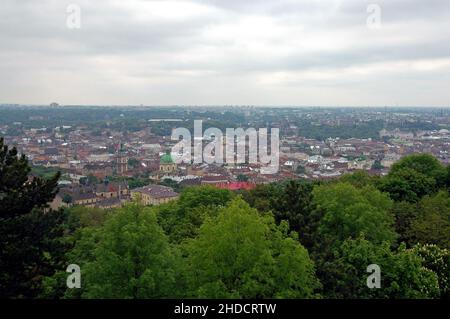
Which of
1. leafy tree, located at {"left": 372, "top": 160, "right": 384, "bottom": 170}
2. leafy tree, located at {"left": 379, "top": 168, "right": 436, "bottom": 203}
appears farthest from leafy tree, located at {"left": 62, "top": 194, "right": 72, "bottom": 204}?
leafy tree, located at {"left": 372, "top": 160, "right": 384, "bottom": 170}

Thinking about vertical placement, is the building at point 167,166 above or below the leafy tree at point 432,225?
below

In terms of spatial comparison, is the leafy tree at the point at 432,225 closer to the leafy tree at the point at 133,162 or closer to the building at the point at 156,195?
the building at the point at 156,195

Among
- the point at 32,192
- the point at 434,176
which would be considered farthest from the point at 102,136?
the point at 32,192

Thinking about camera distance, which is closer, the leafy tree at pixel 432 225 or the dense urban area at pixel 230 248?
the dense urban area at pixel 230 248

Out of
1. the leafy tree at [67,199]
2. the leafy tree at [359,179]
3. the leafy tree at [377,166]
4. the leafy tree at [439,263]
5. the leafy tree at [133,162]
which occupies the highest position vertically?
the leafy tree at [359,179]

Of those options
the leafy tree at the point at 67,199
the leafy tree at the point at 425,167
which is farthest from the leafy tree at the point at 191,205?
the leafy tree at the point at 67,199

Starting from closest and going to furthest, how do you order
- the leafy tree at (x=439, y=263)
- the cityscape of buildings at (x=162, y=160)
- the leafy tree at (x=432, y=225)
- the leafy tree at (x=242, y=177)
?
the leafy tree at (x=439, y=263) → the leafy tree at (x=432, y=225) → the cityscape of buildings at (x=162, y=160) → the leafy tree at (x=242, y=177)
